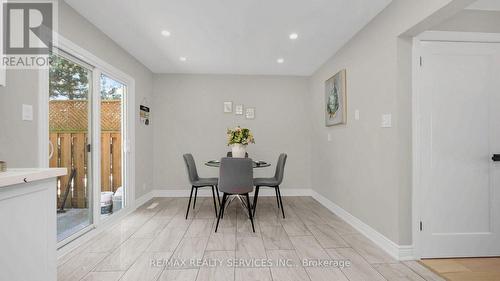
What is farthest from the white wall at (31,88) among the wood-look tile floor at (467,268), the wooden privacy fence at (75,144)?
the wood-look tile floor at (467,268)

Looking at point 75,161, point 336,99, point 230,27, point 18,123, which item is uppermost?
point 230,27

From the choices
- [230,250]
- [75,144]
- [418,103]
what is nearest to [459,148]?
[418,103]

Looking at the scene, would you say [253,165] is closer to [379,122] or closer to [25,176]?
[379,122]

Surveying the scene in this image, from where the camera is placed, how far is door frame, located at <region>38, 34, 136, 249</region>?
6.49ft

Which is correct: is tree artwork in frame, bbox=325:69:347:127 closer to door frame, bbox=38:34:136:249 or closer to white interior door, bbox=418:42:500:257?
white interior door, bbox=418:42:500:257

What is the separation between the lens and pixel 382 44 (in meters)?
Result: 2.41

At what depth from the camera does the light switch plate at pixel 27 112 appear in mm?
1824

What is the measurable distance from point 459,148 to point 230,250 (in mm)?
2363

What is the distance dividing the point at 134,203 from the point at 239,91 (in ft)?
8.97

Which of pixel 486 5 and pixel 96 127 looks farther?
pixel 96 127

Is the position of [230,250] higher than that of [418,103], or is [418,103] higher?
[418,103]

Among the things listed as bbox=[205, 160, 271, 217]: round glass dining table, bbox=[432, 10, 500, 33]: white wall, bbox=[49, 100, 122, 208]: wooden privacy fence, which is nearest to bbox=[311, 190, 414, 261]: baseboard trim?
bbox=[205, 160, 271, 217]: round glass dining table

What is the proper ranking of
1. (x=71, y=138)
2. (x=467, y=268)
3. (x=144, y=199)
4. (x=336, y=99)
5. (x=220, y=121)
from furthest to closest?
(x=220, y=121) < (x=144, y=199) < (x=336, y=99) < (x=71, y=138) < (x=467, y=268)

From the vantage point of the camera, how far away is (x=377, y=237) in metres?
2.48
